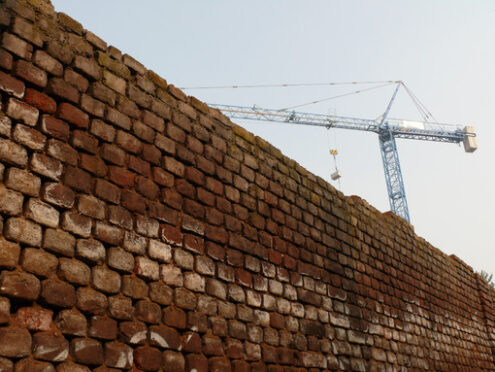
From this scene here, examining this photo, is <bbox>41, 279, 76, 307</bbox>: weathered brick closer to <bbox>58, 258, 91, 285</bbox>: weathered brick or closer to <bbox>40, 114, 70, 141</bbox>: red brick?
<bbox>58, 258, 91, 285</bbox>: weathered brick

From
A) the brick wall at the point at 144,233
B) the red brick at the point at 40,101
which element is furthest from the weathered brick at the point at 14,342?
the red brick at the point at 40,101

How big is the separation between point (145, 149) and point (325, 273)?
303 centimetres

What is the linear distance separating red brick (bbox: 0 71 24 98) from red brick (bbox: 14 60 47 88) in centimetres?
6

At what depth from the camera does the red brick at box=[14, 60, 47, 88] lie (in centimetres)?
320

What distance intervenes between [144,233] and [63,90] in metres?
1.21

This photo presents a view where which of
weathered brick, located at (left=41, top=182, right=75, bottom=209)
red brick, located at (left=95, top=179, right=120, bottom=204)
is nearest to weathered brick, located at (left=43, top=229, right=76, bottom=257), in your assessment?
weathered brick, located at (left=41, top=182, right=75, bottom=209)

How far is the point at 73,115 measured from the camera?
346 centimetres

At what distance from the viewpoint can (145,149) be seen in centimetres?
400

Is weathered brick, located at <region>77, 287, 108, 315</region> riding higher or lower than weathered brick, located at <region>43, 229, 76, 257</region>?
lower

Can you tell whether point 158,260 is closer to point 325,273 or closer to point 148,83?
point 148,83

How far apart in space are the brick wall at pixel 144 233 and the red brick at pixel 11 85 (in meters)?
0.01

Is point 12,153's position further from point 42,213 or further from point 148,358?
point 148,358

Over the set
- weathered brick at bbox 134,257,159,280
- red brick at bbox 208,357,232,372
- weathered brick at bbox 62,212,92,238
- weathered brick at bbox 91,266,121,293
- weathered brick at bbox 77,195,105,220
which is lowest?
red brick at bbox 208,357,232,372

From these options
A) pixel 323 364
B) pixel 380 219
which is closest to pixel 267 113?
pixel 380 219
